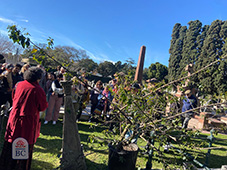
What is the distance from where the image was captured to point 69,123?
2.72 meters

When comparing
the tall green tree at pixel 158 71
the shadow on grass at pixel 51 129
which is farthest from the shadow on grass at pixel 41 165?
the tall green tree at pixel 158 71

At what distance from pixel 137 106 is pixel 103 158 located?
1.95 m

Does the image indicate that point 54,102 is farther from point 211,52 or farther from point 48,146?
point 211,52

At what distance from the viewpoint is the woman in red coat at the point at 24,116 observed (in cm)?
231

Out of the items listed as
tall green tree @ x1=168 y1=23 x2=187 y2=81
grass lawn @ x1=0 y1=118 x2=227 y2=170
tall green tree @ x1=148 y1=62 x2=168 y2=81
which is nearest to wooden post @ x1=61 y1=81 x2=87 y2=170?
grass lawn @ x1=0 y1=118 x2=227 y2=170

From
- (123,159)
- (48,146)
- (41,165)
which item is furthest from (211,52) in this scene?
(41,165)

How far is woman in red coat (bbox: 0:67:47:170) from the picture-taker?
7.57 feet

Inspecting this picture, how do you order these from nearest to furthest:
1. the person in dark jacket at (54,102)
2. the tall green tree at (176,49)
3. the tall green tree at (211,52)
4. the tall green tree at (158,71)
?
1. the person in dark jacket at (54,102)
2. the tall green tree at (211,52)
3. the tall green tree at (176,49)
4. the tall green tree at (158,71)

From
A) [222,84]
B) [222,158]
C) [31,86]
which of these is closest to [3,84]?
[31,86]

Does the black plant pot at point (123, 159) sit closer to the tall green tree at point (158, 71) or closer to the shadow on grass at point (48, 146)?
the shadow on grass at point (48, 146)

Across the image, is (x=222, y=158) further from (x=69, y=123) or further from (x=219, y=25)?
(x=219, y=25)

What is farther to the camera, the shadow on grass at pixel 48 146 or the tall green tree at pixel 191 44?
the tall green tree at pixel 191 44

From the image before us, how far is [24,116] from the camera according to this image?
7.56 feet

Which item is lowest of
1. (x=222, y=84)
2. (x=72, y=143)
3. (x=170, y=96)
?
(x=72, y=143)
